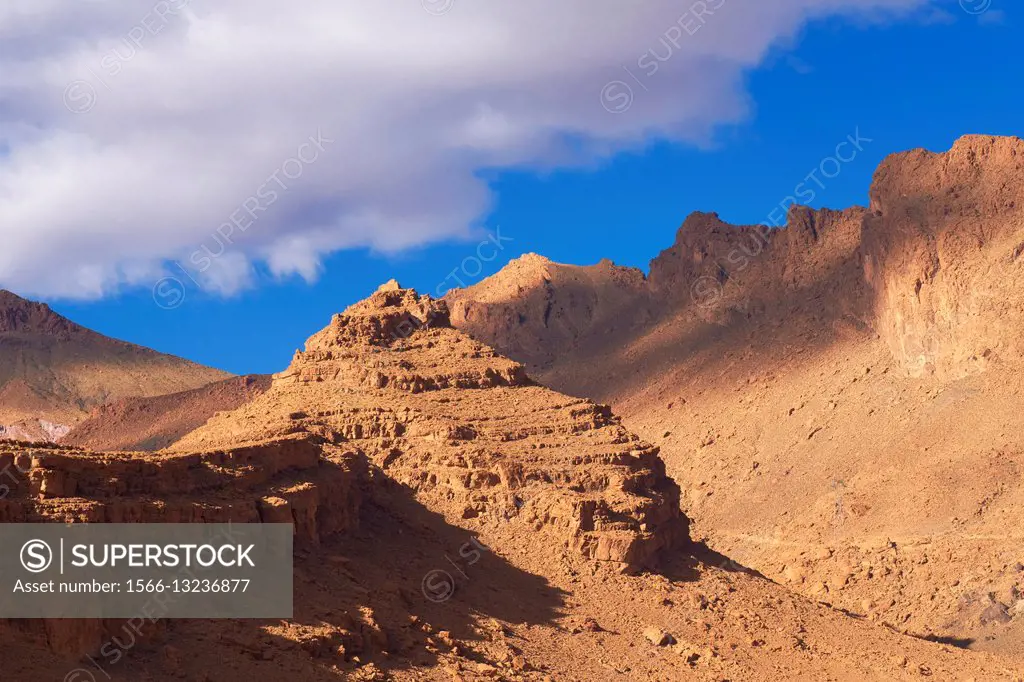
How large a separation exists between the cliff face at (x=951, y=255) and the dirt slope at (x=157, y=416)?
39.1 metres

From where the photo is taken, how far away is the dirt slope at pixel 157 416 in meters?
92.0

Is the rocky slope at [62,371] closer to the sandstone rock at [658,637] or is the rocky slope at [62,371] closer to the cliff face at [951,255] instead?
the cliff face at [951,255]

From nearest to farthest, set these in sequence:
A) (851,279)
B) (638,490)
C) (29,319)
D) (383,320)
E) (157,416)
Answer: (638,490) < (383,320) < (157,416) < (851,279) < (29,319)

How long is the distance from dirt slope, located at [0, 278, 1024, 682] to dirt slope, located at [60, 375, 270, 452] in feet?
137

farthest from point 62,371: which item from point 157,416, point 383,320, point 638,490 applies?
point 638,490

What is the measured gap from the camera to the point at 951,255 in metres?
89.1

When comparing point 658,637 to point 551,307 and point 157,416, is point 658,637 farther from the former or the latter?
point 551,307

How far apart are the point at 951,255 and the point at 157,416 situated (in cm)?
4816

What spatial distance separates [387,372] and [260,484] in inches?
524

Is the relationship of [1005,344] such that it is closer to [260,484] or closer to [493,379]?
[493,379]

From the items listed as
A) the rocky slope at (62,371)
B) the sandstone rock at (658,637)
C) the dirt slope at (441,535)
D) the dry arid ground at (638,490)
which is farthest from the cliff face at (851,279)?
the sandstone rock at (658,637)

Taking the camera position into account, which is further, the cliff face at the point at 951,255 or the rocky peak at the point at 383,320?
the cliff face at the point at 951,255

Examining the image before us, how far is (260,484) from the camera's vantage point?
36.6 meters

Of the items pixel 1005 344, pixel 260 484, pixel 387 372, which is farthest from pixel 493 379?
pixel 1005 344
